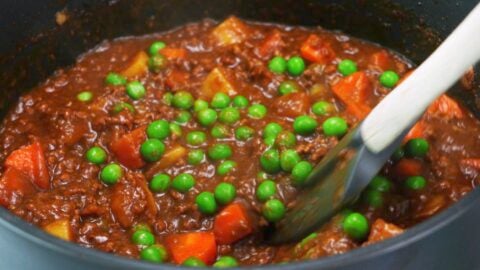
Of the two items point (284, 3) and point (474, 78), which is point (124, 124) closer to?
point (284, 3)

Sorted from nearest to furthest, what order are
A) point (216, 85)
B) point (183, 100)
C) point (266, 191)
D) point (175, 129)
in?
1. point (266, 191)
2. point (175, 129)
3. point (183, 100)
4. point (216, 85)

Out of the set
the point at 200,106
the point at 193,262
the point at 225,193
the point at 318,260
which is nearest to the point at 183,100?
the point at 200,106

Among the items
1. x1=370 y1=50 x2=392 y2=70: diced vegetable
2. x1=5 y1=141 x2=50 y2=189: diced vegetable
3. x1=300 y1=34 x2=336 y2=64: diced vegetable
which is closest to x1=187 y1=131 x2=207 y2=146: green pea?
x1=5 y1=141 x2=50 y2=189: diced vegetable

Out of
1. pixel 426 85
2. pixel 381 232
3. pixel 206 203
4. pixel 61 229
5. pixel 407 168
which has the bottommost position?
pixel 61 229

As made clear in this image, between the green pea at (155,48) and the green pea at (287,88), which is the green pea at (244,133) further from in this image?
the green pea at (155,48)

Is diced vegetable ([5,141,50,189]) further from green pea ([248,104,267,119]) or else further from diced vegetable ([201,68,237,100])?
green pea ([248,104,267,119])

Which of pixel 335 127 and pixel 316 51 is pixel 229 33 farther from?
pixel 335 127
